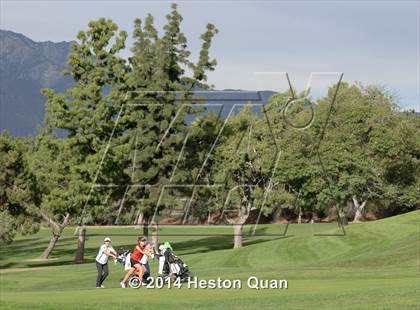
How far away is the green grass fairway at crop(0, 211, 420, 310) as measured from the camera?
1812 centimetres

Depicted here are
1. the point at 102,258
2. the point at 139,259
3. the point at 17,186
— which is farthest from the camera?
the point at 17,186

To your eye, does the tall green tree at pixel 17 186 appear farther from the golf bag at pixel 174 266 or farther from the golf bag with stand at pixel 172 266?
the golf bag at pixel 174 266

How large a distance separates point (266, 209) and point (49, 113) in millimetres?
21557

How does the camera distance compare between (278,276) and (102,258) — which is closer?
(102,258)

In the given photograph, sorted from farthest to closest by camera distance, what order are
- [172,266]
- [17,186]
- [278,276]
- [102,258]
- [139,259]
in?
[17,186]
[278,276]
[102,258]
[172,266]
[139,259]

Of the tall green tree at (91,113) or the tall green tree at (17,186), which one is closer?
the tall green tree at (91,113)

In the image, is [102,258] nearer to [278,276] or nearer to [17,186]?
[278,276]

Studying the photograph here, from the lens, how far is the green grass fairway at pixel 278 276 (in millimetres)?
18125

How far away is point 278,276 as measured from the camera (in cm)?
2844

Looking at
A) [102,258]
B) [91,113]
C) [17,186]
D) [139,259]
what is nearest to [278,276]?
[139,259]

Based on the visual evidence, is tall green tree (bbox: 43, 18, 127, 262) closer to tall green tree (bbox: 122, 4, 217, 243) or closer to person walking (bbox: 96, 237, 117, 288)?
tall green tree (bbox: 122, 4, 217, 243)

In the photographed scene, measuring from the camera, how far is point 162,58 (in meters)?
56.9

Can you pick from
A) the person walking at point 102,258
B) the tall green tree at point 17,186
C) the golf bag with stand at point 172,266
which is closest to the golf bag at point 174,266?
the golf bag with stand at point 172,266

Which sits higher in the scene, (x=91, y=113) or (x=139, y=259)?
(x=91, y=113)
